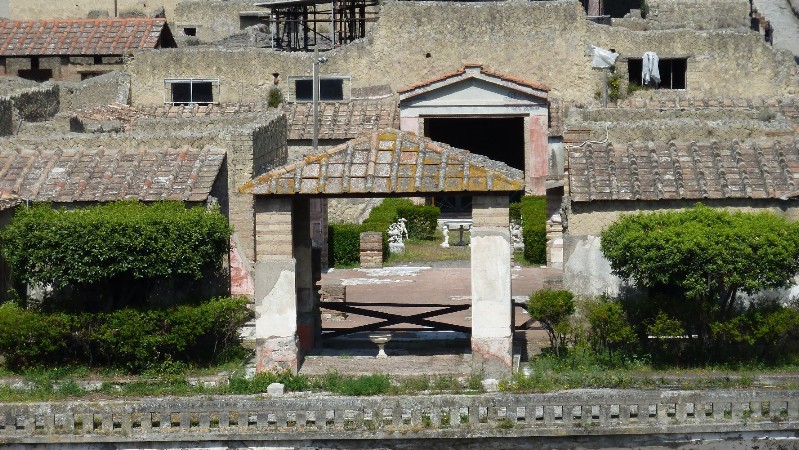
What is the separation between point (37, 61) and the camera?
5241 cm

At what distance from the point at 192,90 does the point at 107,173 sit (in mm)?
22810

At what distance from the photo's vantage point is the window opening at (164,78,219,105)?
48.9 m

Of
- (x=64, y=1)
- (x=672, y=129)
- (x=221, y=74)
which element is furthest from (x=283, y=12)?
(x=672, y=129)

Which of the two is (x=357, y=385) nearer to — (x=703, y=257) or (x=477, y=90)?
(x=703, y=257)

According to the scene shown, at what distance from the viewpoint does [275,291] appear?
22.9m

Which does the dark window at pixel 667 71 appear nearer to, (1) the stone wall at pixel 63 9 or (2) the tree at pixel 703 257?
(1) the stone wall at pixel 63 9

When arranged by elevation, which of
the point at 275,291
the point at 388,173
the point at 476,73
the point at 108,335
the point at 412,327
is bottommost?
the point at 412,327

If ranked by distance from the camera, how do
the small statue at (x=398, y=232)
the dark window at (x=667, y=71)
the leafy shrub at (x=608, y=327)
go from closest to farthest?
1. the leafy shrub at (x=608, y=327)
2. the small statue at (x=398, y=232)
3. the dark window at (x=667, y=71)

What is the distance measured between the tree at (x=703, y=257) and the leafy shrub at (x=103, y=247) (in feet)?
18.2

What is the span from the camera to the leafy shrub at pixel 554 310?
2330 centimetres

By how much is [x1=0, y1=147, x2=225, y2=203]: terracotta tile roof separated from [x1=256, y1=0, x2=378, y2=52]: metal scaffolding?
25465 mm

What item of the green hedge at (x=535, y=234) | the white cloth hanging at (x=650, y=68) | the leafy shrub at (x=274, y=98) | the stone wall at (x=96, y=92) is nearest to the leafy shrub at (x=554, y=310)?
the green hedge at (x=535, y=234)

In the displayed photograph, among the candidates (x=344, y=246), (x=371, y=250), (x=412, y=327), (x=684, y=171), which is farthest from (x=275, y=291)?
(x=344, y=246)

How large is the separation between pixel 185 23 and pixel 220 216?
3944 centimetres
